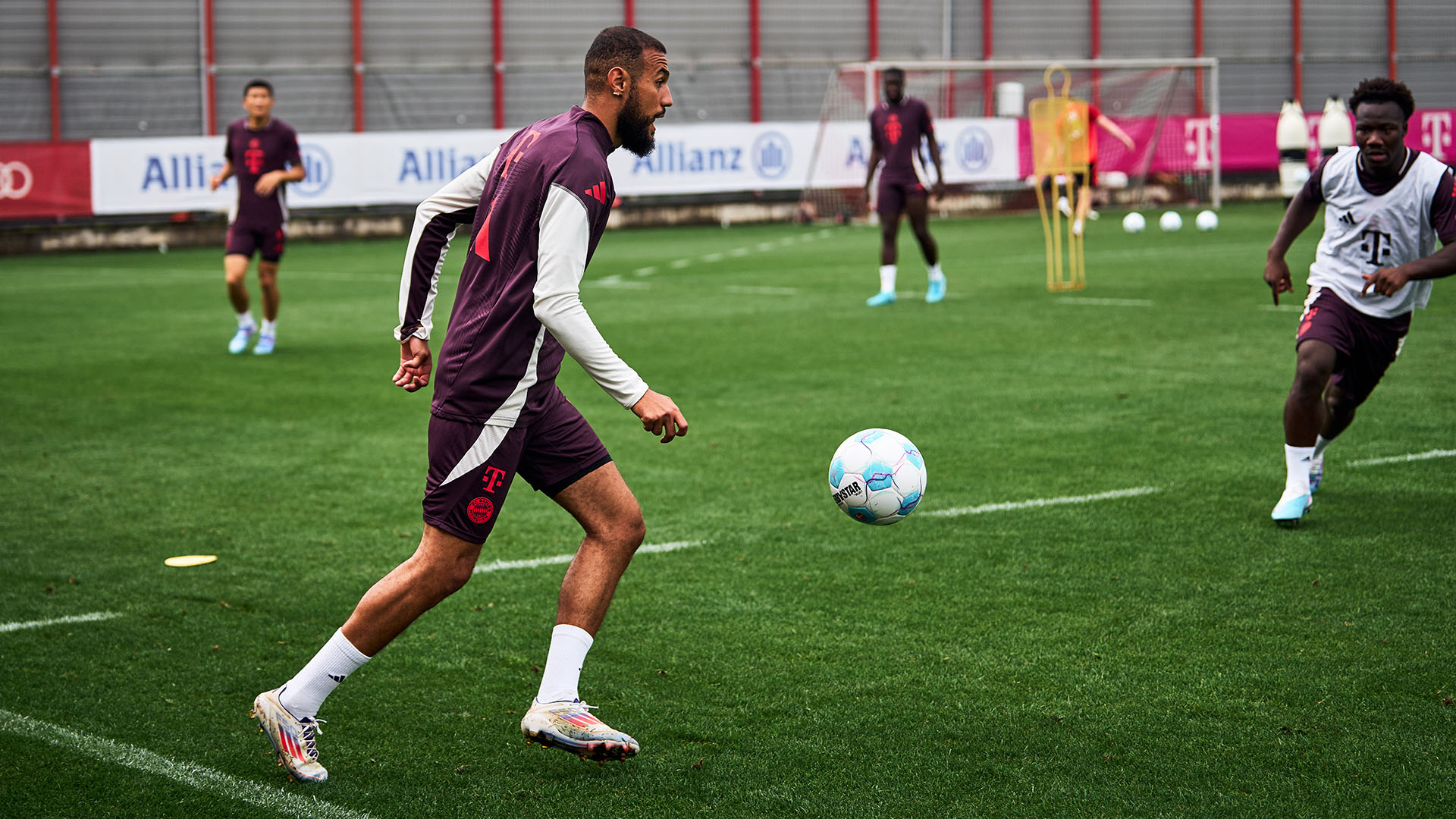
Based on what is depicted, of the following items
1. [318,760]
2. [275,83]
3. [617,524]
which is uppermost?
[275,83]

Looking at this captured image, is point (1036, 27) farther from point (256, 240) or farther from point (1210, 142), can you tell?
point (256, 240)

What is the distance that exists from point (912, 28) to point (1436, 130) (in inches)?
494

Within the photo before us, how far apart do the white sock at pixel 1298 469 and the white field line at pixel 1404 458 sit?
3.98ft

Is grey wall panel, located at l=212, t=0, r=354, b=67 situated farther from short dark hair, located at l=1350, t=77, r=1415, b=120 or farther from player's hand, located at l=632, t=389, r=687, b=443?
player's hand, located at l=632, t=389, r=687, b=443

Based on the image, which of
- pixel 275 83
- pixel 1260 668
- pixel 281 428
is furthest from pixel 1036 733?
pixel 275 83

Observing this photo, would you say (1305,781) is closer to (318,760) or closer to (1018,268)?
(318,760)

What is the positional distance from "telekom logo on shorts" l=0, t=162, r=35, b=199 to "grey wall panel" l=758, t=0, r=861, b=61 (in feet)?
53.5

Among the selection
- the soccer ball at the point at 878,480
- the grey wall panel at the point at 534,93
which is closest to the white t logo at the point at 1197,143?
the grey wall panel at the point at 534,93

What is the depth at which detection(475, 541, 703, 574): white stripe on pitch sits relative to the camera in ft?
21.0

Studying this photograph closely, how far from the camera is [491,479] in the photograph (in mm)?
4195

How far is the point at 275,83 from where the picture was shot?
30594 millimetres

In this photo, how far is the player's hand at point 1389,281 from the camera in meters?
6.36

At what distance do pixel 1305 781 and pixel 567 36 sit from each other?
102ft

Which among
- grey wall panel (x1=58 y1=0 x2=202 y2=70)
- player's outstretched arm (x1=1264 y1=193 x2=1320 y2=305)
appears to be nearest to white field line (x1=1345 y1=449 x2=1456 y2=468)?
player's outstretched arm (x1=1264 y1=193 x2=1320 y2=305)
